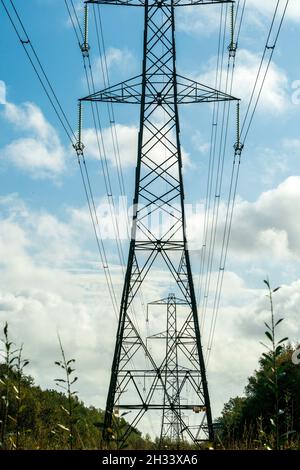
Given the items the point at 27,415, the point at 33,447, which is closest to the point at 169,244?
the point at 33,447

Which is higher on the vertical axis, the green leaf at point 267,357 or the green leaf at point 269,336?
the green leaf at point 269,336

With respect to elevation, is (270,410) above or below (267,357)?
above

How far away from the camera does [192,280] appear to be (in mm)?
22375

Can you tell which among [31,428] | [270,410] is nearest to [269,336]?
[31,428]

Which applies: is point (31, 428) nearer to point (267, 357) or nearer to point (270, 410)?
point (267, 357)

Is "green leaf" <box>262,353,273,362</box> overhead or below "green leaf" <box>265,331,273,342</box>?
below

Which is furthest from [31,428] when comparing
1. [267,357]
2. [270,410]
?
[270,410]

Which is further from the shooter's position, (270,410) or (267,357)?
(270,410)

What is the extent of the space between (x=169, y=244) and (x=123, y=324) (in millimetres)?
3053

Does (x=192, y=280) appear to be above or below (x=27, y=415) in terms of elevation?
below
